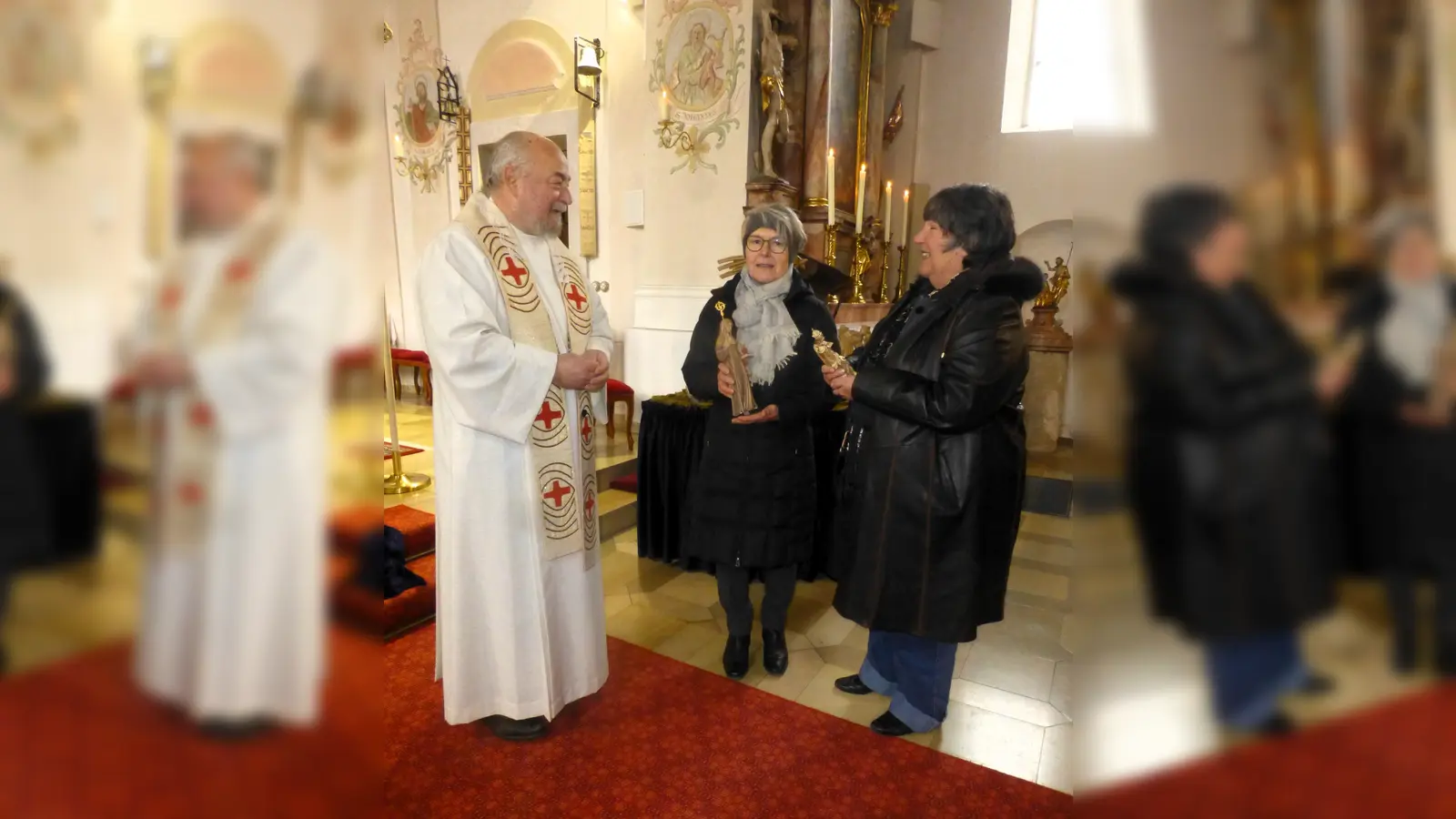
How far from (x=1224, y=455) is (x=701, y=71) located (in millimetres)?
5625

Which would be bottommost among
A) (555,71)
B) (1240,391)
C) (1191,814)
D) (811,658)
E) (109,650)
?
(811,658)

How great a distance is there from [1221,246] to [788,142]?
5.39 meters

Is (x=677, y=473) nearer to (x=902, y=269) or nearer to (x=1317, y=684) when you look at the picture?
(x=1317, y=684)

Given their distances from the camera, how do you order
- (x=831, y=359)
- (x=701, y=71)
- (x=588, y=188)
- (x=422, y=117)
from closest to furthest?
(x=831, y=359)
(x=701, y=71)
(x=588, y=188)
(x=422, y=117)

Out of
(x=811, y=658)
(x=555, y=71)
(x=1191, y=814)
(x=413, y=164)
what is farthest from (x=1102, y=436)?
(x=413, y=164)

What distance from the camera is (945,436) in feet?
7.01

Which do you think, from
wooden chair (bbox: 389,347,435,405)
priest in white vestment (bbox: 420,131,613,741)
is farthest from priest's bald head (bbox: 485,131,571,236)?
wooden chair (bbox: 389,347,435,405)

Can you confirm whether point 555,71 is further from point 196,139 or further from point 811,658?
point 196,139

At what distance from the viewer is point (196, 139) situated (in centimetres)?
30

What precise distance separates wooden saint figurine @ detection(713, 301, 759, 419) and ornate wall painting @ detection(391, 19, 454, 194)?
6632 millimetres

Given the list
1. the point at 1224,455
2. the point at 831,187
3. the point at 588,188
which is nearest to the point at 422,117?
the point at 588,188

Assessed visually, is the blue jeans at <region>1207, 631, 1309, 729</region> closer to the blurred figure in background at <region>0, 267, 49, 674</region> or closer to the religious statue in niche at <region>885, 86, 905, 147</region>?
the blurred figure in background at <region>0, 267, 49, 674</region>

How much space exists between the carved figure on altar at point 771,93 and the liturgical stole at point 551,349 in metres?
3.14

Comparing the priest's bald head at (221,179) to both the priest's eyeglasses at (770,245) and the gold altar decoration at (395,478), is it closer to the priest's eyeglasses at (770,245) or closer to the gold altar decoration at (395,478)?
the priest's eyeglasses at (770,245)
